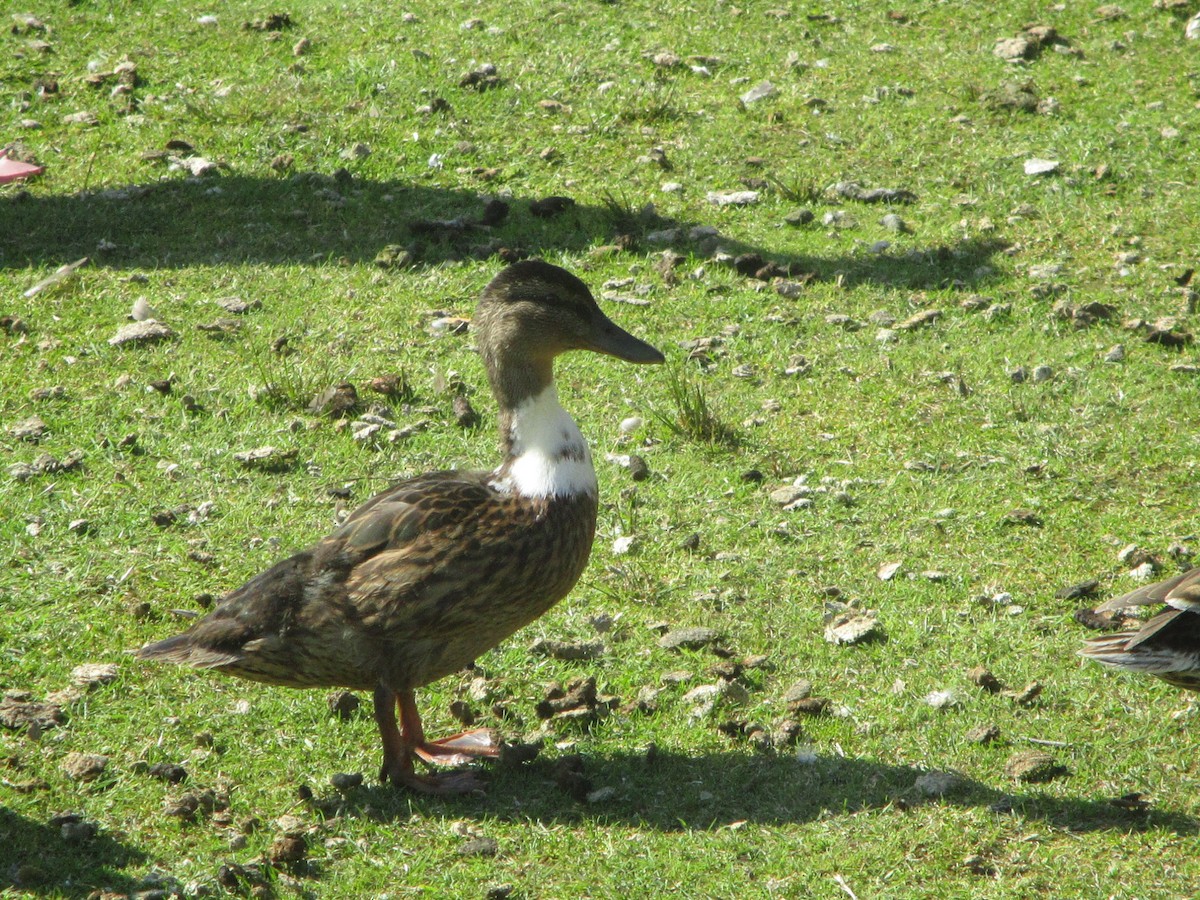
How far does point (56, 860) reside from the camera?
4309 millimetres

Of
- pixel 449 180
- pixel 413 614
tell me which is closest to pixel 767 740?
pixel 413 614

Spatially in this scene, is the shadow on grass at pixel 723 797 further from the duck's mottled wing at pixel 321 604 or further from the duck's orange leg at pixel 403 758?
the duck's mottled wing at pixel 321 604

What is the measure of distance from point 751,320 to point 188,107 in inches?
195

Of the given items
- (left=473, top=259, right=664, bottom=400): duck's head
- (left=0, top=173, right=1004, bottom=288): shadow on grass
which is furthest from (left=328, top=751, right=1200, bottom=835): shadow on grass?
(left=0, top=173, right=1004, bottom=288): shadow on grass

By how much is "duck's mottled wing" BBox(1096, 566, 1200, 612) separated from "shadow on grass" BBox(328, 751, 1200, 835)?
0.70 m

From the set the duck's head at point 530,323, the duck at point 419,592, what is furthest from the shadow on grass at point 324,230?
the duck at point 419,592

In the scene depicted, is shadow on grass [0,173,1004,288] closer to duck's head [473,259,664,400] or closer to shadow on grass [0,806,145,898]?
duck's head [473,259,664,400]

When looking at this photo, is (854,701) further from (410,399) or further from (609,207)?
(609,207)

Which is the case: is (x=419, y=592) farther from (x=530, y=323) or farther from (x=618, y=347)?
(x=618, y=347)

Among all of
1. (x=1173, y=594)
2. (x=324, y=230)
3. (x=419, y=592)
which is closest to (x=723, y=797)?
(x=419, y=592)

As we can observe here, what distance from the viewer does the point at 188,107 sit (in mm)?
10102

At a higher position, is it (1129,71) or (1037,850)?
(1129,71)

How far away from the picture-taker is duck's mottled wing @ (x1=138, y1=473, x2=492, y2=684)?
4539mm

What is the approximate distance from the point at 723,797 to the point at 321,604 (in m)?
1.55
